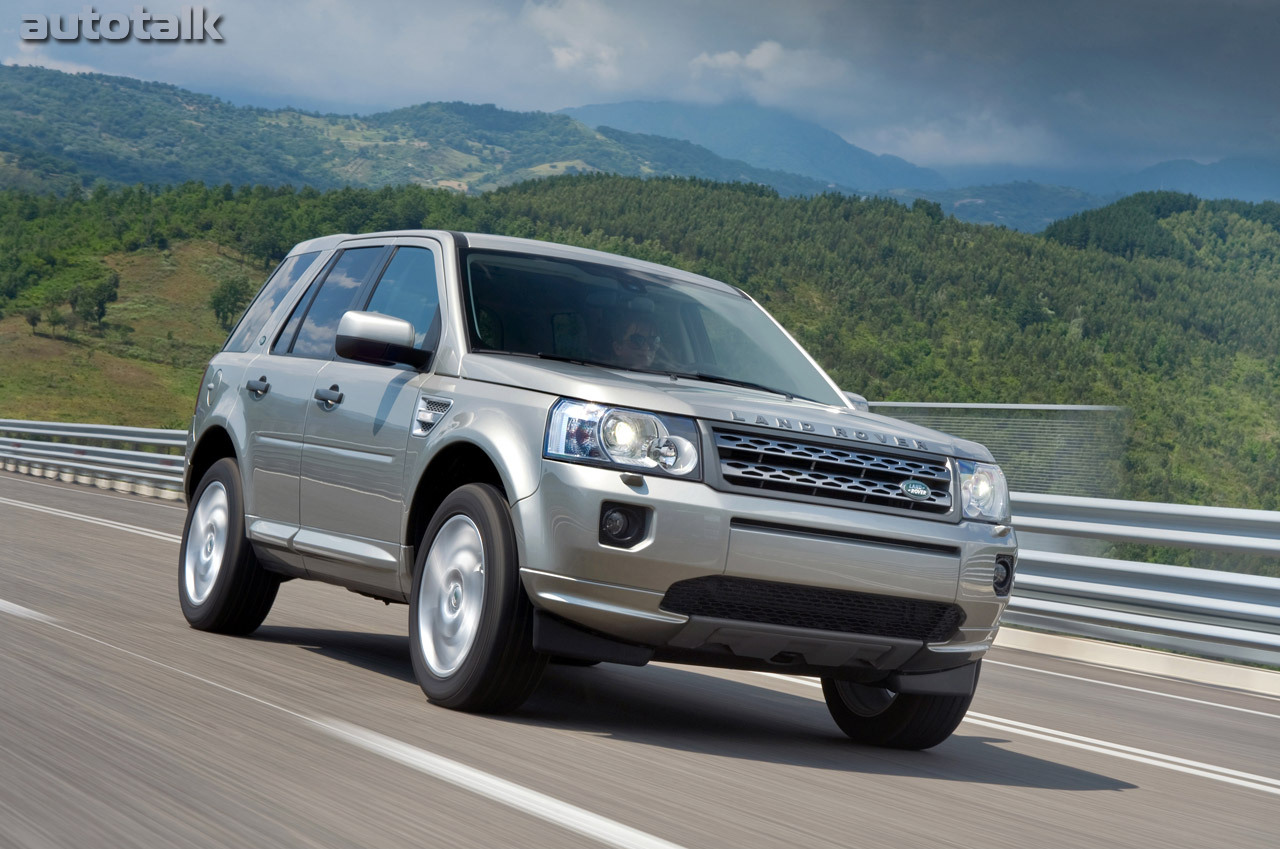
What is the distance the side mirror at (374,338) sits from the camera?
5.83 m

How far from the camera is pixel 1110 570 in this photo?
1069cm

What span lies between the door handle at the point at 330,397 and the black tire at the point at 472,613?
106 centimetres

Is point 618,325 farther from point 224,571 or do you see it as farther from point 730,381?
point 224,571

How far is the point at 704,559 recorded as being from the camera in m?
4.96

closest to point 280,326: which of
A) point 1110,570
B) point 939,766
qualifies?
point 939,766

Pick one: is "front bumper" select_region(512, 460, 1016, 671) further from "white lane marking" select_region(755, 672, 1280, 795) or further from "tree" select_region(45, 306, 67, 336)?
"tree" select_region(45, 306, 67, 336)

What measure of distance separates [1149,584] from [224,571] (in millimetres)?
6349

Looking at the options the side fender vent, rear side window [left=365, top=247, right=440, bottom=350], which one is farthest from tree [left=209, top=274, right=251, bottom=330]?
the side fender vent

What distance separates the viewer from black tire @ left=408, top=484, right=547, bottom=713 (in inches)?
204

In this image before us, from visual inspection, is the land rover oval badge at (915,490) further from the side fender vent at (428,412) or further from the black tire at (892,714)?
the side fender vent at (428,412)

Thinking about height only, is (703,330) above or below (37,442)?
above

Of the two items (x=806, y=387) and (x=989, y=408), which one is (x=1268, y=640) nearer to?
(x=989, y=408)

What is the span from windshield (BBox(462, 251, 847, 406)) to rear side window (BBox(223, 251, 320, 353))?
1728 mm

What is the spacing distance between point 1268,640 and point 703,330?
5.03 meters
